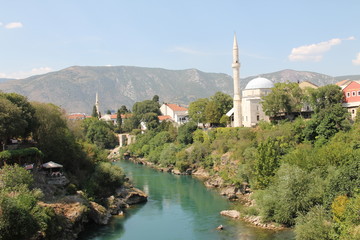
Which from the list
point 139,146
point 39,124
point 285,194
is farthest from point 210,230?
point 139,146

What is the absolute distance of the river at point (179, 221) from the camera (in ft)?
87.8

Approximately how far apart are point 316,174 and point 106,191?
60.3 feet

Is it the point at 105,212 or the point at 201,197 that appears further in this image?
the point at 201,197

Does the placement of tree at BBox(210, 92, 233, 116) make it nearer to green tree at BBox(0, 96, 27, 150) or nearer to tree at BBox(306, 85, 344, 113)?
tree at BBox(306, 85, 344, 113)

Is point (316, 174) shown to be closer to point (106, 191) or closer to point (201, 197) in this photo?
point (201, 197)

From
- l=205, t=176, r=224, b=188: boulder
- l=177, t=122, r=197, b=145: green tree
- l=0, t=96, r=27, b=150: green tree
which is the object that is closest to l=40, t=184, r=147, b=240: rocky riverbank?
l=0, t=96, r=27, b=150: green tree

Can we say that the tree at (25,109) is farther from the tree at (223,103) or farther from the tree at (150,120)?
the tree at (150,120)

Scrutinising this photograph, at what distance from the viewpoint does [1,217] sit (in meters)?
21.3

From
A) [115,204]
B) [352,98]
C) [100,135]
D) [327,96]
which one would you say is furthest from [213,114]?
[115,204]

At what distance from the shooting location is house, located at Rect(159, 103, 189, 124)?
90.4m

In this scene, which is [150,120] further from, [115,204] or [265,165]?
[265,165]

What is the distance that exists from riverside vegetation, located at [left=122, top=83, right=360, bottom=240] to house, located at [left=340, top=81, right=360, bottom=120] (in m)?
1.10

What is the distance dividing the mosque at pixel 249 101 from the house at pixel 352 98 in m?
12.9

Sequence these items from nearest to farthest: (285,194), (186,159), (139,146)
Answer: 1. (285,194)
2. (186,159)
3. (139,146)
